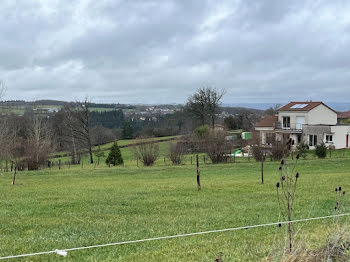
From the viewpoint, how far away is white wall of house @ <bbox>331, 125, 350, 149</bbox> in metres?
42.9

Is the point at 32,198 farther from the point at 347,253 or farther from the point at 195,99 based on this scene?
the point at 195,99

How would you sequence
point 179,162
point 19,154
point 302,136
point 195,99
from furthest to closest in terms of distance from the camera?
point 195,99, point 302,136, point 19,154, point 179,162

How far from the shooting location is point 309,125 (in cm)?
4456

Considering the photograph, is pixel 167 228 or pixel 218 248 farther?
pixel 167 228

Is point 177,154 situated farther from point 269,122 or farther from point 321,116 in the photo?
point 321,116

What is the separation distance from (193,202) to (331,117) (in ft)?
133

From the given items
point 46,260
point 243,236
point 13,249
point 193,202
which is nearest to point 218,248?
point 243,236

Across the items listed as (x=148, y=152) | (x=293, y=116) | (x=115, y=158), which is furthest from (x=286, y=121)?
(x=115, y=158)

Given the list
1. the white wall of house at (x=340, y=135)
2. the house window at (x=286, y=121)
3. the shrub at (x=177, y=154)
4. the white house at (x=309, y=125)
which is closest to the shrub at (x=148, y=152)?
the shrub at (x=177, y=154)

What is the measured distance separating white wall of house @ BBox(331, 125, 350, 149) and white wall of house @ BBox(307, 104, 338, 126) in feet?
11.0

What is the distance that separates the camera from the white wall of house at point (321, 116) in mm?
45719

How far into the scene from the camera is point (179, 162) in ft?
112

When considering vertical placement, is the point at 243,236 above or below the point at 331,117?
below

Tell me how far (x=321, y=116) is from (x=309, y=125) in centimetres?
288
